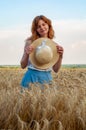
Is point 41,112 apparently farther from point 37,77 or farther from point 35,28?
point 35,28

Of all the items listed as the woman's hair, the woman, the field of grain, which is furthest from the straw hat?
the field of grain

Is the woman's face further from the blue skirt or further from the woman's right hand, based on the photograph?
the blue skirt

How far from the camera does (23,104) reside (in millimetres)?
3570

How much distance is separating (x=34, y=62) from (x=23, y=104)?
Answer: 6.29 ft

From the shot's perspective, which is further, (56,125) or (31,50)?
(31,50)

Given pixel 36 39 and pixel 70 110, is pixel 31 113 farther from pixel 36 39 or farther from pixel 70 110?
pixel 36 39

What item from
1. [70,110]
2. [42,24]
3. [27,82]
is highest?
[42,24]

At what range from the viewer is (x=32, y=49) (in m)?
5.30

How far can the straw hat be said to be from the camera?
5.34m

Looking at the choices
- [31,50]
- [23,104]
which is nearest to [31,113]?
[23,104]

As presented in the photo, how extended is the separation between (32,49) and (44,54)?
16cm

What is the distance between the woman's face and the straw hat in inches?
4.3

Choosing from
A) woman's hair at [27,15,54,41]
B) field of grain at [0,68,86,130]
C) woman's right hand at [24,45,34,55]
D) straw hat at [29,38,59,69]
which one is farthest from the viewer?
woman's hair at [27,15,54,41]

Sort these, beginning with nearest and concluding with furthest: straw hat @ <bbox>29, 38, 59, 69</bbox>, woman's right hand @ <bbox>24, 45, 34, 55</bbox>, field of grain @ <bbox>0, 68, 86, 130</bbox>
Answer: field of grain @ <bbox>0, 68, 86, 130</bbox> < woman's right hand @ <bbox>24, 45, 34, 55</bbox> < straw hat @ <bbox>29, 38, 59, 69</bbox>
